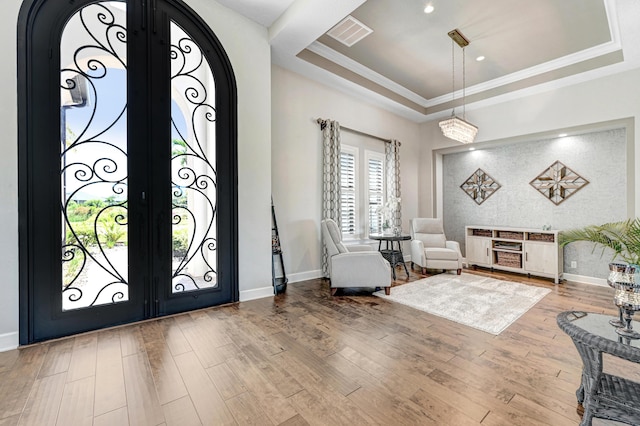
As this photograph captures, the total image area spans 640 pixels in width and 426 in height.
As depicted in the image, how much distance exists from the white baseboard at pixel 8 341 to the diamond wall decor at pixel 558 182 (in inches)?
288

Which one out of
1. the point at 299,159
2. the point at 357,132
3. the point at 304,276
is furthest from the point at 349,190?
the point at 304,276

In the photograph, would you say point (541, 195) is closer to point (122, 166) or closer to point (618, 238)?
point (618, 238)

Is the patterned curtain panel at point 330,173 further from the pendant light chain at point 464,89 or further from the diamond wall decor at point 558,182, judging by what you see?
the diamond wall decor at point 558,182

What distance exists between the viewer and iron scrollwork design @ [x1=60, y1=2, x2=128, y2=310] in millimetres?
2479

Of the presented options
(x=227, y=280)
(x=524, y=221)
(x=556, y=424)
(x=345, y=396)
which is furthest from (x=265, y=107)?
(x=524, y=221)

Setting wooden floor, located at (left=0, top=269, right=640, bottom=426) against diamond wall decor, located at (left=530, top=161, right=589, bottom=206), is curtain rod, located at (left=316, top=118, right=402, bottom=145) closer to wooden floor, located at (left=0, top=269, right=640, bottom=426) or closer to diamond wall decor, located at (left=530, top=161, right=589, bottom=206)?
diamond wall decor, located at (left=530, top=161, right=589, bottom=206)

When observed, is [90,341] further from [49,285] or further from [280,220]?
[280,220]

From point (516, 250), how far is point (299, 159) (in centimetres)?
429

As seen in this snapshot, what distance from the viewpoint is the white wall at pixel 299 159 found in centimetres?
423

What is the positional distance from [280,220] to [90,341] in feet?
8.31

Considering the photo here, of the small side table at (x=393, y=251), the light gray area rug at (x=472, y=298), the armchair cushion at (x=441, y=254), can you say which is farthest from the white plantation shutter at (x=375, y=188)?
the light gray area rug at (x=472, y=298)

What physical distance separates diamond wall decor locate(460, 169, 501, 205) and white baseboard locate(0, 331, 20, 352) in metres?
7.09

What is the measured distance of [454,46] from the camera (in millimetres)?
3965

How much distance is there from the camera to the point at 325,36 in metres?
3.83
